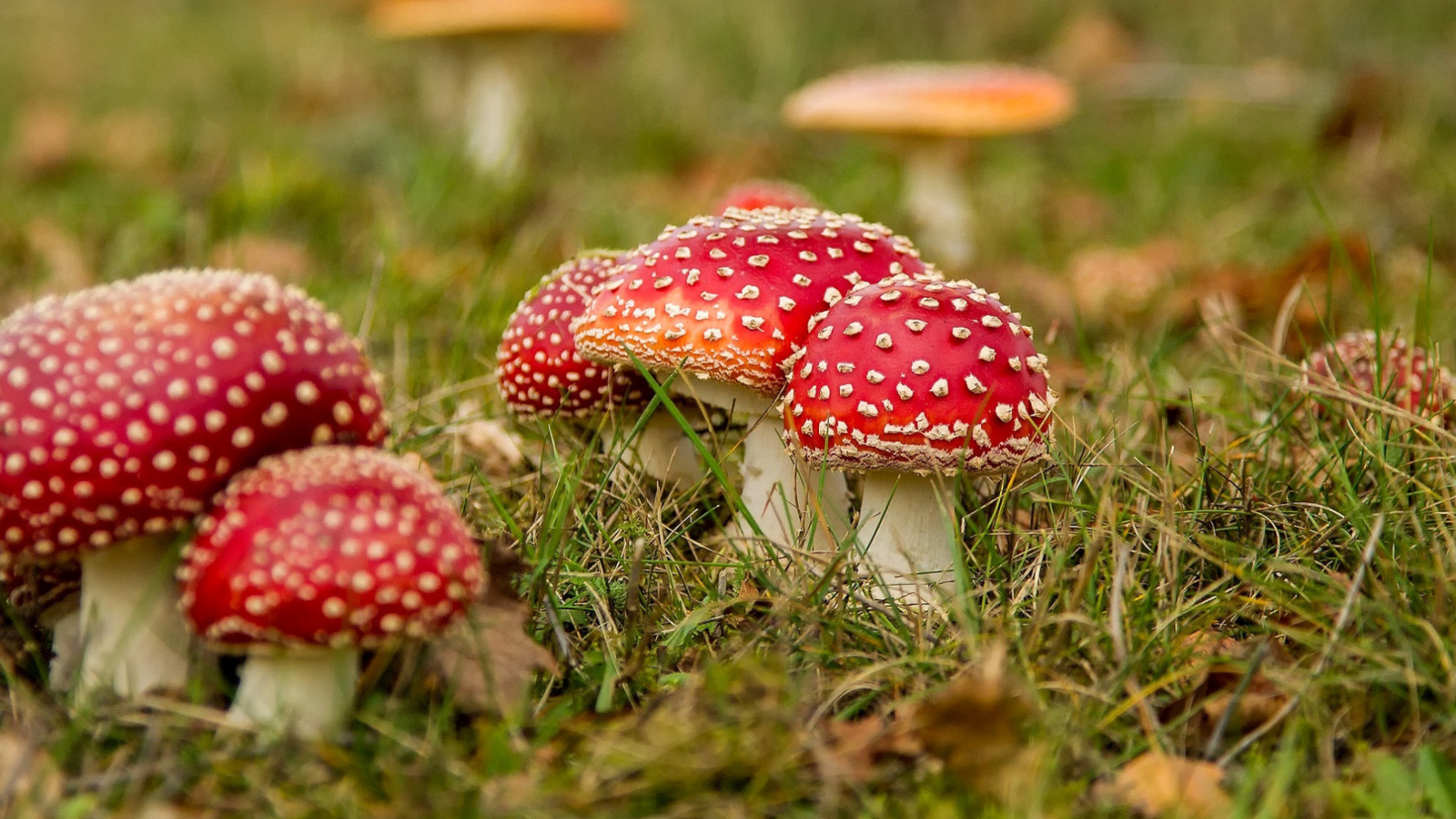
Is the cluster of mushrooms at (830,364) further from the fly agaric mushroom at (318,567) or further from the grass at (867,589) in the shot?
the fly agaric mushroom at (318,567)

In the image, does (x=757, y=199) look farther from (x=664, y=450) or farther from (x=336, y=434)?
(x=336, y=434)

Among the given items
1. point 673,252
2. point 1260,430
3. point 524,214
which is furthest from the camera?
point 524,214

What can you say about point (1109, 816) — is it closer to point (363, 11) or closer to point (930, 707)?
point (930, 707)

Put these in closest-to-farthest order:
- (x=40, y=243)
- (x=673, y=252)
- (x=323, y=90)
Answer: (x=673, y=252)
(x=40, y=243)
(x=323, y=90)

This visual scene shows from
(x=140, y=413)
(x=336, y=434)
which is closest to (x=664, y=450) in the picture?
(x=336, y=434)

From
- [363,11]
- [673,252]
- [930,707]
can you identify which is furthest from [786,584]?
[363,11]

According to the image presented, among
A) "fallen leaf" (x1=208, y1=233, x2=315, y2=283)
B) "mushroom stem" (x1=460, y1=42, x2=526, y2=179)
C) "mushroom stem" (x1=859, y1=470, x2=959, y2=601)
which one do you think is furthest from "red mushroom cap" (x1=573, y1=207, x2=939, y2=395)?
"mushroom stem" (x1=460, y1=42, x2=526, y2=179)
